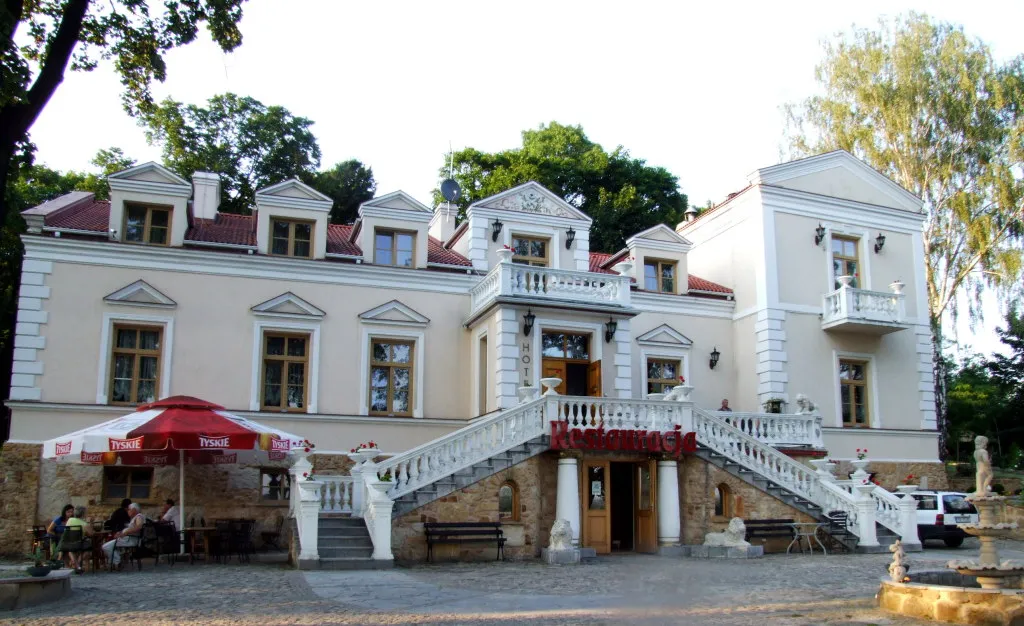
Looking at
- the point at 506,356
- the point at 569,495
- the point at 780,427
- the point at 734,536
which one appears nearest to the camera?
the point at 569,495

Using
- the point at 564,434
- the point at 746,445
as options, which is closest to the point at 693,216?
the point at 746,445

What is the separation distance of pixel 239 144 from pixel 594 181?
16111 millimetres

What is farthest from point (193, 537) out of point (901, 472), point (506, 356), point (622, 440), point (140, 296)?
point (901, 472)

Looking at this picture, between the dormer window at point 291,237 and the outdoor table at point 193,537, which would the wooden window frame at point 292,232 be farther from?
the outdoor table at point 193,537

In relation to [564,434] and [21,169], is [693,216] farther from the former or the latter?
[21,169]

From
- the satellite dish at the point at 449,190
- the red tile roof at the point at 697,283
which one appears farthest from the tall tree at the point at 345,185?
the red tile roof at the point at 697,283

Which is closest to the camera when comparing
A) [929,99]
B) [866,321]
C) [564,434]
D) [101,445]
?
[101,445]

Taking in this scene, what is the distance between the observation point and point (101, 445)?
15.0 meters

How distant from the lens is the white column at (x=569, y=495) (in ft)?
58.5

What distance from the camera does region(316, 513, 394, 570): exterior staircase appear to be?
49.7 ft

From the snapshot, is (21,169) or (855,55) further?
(855,55)

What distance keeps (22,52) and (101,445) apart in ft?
21.1

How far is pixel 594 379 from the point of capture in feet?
73.0

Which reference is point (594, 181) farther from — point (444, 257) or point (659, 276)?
point (444, 257)
